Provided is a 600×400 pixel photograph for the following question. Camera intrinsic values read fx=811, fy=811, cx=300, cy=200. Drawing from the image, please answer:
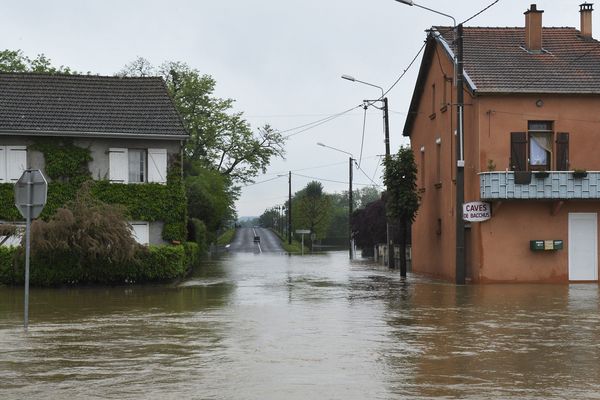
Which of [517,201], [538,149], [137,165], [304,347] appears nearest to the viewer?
[304,347]

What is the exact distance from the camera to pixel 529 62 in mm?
29719

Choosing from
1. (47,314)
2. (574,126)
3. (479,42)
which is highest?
(479,42)

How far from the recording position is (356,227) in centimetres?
5822

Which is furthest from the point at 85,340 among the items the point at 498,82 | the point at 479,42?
the point at 479,42

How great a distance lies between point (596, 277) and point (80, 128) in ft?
66.4

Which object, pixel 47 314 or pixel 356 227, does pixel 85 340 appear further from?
pixel 356 227

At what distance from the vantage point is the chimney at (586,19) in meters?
32.3

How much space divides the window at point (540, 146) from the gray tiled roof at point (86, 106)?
13476 millimetres

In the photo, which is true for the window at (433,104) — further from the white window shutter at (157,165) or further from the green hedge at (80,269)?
the green hedge at (80,269)

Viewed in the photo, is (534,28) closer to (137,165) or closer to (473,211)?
(473,211)

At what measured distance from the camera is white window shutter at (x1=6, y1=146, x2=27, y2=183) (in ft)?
103

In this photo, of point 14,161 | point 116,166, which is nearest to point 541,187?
point 116,166

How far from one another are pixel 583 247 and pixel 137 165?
1742 cm

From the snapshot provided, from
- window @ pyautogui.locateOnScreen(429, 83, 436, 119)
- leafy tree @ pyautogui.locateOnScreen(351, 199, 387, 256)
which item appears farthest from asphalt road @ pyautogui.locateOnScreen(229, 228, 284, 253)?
window @ pyautogui.locateOnScreen(429, 83, 436, 119)
